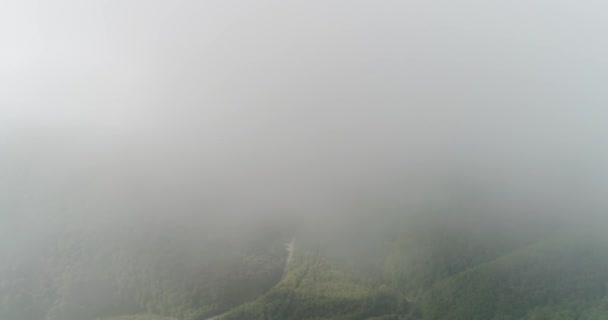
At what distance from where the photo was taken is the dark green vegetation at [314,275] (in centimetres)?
2564

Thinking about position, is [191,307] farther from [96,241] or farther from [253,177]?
[253,177]

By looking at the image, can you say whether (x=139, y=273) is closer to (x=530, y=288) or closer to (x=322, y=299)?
(x=322, y=299)

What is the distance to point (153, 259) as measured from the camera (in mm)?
28438

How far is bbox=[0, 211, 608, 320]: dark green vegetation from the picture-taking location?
25641 mm

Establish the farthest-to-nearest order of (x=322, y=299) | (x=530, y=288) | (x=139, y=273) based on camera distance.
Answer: (x=139, y=273), (x=530, y=288), (x=322, y=299)

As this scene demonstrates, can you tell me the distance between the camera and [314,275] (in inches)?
1094

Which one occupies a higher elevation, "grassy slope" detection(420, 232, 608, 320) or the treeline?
the treeline

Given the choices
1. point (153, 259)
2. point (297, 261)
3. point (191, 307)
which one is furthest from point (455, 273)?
point (153, 259)

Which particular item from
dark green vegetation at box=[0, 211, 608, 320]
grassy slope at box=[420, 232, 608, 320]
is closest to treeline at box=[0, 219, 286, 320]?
dark green vegetation at box=[0, 211, 608, 320]

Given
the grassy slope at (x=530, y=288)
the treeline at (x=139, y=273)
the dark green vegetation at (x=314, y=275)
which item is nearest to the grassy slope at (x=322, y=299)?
the dark green vegetation at (x=314, y=275)

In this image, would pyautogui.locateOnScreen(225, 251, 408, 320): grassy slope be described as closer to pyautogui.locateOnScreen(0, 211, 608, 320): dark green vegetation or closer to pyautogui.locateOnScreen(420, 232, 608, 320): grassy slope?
pyautogui.locateOnScreen(0, 211, 608, 320): dark green vegetation

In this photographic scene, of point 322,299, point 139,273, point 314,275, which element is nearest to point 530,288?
point 322,299

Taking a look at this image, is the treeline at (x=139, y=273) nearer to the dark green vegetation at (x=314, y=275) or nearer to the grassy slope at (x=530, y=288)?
the dark green vegetation at (x=314, y=275)

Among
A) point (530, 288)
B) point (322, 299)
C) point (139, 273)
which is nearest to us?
point (322, 299)
